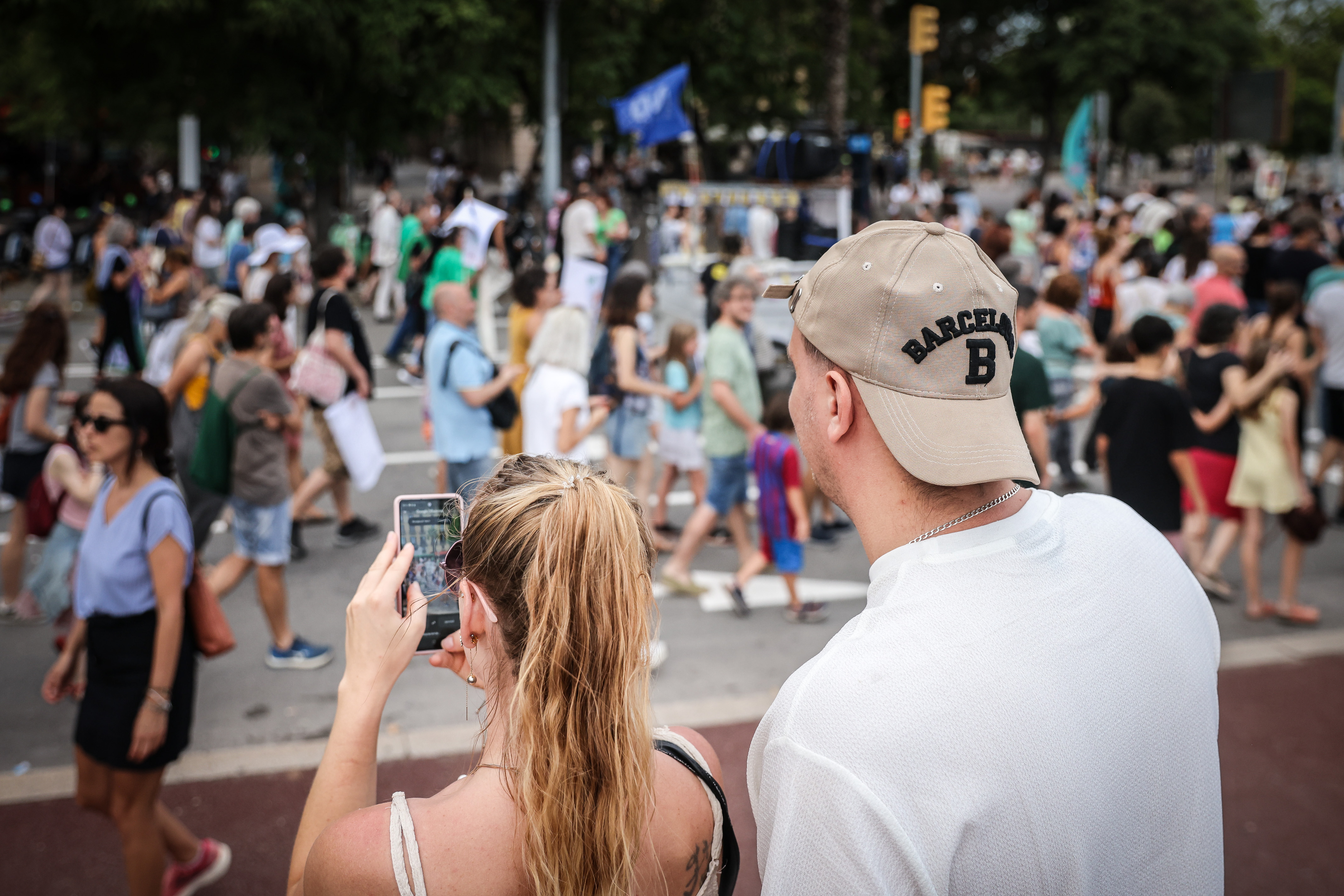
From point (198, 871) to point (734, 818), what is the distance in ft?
6.46

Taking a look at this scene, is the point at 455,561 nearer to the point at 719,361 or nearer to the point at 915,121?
the point at 719,361

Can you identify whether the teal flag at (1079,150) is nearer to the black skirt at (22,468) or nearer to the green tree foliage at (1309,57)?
the black skirt at (22,468)

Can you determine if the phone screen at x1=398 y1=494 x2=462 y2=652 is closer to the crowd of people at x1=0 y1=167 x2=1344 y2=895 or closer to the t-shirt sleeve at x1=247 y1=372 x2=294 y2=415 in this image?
the crowd of people at x1=0 y1=167 x2=1344 y2=895

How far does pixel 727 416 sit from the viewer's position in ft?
22.1

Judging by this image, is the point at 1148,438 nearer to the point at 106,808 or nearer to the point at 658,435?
the point at 658,435

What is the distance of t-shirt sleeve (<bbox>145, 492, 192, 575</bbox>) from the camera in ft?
12.0

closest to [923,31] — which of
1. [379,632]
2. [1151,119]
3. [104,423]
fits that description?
[104,423]

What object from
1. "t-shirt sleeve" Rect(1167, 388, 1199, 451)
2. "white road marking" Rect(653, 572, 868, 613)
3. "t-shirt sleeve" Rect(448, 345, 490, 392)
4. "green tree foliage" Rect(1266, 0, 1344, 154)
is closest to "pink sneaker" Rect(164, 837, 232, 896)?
"t-shirt sleeve" Rect(448, 345, 490, 392)

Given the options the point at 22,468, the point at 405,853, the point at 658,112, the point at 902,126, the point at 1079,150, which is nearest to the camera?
the point at 405,853

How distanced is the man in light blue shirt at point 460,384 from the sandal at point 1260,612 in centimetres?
459

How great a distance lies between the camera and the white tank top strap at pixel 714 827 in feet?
6.27

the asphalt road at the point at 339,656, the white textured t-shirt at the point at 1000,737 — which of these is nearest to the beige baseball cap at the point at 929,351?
the white textured t-shirt at the point at 1000,737

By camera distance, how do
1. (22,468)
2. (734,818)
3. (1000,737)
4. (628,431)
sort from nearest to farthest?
1. (1000,737)
2. (734,818)
3. (22,468)
4. (628,431)

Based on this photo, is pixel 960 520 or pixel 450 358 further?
pixel 450 358
